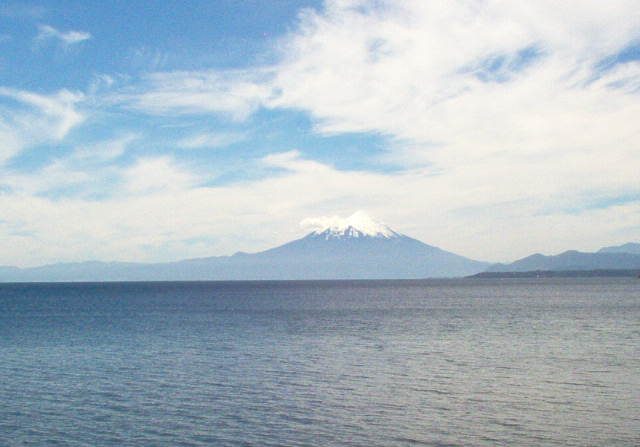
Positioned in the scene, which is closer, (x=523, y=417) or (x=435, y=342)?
(x=523, y=417)

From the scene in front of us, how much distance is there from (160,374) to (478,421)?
19736 millimetres

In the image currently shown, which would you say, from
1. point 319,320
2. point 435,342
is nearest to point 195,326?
point 319,320

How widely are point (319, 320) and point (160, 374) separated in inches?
1736

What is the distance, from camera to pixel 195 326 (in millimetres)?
72250

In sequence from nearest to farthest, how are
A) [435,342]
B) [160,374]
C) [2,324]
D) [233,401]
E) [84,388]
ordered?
1. [233,401]
2. [84,388]
3. [160,374]
4. [435,342]
5. [2,324]

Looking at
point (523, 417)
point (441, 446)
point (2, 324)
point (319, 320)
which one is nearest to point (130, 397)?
point (441, 446)

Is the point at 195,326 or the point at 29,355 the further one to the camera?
the point at 195,326

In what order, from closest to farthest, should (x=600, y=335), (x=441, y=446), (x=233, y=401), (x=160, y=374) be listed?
(x=441, y=446) → (x=233, y=401) → (x=160, y=374) → (x=600, y=335)

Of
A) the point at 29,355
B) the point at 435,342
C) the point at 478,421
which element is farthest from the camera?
the point at 435,342

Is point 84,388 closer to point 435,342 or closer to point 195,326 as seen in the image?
point 435,342

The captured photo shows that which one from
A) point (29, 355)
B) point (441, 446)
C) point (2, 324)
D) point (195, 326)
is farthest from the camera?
point (2, 324)

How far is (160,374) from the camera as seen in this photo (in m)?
37.4

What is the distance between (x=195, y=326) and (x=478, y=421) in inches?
2014

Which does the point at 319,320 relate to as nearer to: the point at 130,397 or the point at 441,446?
the point at 130,397
